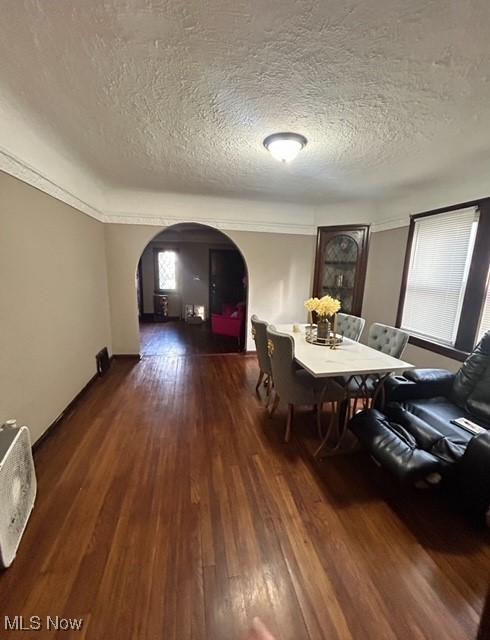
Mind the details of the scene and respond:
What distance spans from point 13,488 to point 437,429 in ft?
8.55

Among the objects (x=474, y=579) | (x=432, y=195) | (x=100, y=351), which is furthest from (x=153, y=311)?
(x=474, y=579)

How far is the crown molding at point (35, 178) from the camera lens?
179 centimetres

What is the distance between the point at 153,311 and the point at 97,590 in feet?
21.8

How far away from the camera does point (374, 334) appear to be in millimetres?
3033

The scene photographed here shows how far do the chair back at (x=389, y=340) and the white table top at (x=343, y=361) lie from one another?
319mm

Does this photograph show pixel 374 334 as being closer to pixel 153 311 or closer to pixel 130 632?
pixel 130 632

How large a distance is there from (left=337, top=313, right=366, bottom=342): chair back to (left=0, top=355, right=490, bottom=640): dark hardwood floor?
1.56 metres

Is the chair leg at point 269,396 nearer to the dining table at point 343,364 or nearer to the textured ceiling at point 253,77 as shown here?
the dining table at point 343,364

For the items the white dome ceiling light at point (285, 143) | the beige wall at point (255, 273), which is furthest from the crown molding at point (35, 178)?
the white dome ceiling light at point (285, 143)

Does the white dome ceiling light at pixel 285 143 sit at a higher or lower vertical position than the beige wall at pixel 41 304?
higher

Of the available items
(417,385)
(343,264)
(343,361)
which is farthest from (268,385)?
(343,264)

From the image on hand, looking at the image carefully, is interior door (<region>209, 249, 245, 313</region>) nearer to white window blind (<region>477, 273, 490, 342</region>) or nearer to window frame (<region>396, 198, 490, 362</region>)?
window frame (<region>396, 198, 490, 362</region>)

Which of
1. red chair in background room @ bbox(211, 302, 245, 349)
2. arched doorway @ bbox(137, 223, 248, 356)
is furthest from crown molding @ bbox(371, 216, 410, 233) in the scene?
arched doorway @ bbox(137, 223, 248, 356)

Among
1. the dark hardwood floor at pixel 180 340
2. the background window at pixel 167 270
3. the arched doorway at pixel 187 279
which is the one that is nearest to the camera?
the dark hardwood floor at pixel 180 340
